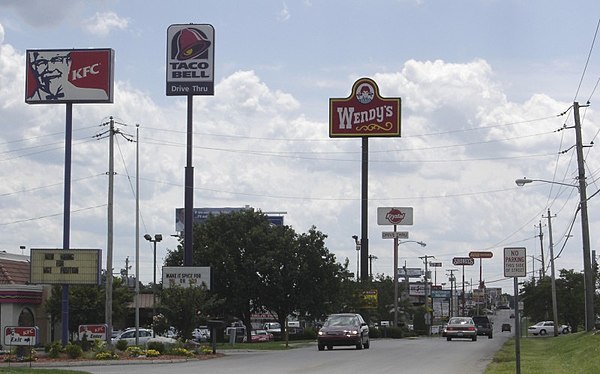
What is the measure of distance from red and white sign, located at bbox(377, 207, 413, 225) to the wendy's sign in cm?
1655

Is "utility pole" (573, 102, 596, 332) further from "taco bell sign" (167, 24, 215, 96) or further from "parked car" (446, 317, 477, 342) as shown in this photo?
"taco bell sign" (167, 24, 215, 96)

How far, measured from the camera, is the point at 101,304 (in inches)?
2424

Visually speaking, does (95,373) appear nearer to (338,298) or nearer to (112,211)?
(112,211)

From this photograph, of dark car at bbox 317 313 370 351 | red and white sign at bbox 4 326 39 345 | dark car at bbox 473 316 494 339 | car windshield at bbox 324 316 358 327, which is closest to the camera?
red and white sign at bbox 4 326 39 345

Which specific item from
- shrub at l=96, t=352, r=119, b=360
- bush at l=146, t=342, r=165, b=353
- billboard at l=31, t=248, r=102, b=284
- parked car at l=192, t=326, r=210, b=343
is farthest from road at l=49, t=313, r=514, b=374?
parked car at l=192, t=326, r=210, b=343

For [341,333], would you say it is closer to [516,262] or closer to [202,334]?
[516,262]

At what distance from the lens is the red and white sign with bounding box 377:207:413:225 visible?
80062 millimetres

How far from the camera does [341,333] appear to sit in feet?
132

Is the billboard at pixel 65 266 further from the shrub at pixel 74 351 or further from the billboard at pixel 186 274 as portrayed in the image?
the shrub at pixel 74 351

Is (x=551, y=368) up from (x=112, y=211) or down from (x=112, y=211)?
→ down

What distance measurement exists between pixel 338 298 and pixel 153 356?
1186 inches

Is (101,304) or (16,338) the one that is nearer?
(16,338)

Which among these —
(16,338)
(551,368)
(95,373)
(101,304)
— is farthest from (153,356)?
(101,304)

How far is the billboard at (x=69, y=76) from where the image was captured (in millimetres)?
46438
